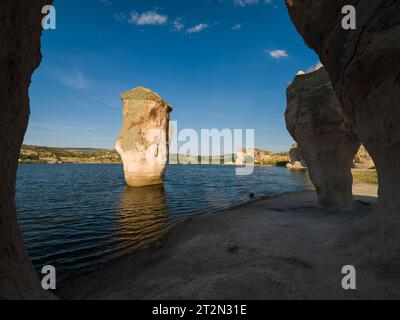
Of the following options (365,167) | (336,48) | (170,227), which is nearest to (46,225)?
(170,227)

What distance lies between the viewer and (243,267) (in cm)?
655

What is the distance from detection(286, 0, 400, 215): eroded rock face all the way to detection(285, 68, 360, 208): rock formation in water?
244 inches

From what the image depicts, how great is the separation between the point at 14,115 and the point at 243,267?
663 cm

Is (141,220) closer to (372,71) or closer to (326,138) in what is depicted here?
(326,138)

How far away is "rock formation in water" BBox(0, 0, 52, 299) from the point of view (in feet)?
11.5

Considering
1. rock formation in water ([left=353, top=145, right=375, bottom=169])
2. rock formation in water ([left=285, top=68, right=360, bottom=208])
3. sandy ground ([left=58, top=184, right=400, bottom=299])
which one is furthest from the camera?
rock formation in water ([left=353, top=145, right=375, bottom=169])

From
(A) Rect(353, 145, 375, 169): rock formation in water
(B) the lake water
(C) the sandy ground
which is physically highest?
(A) Rect(353, 145, 375, 169): rock formation in water

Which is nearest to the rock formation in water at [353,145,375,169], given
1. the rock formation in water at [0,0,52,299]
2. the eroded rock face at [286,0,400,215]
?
the eroded rock face at [286,0,400,215]

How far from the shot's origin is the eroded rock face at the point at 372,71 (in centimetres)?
616

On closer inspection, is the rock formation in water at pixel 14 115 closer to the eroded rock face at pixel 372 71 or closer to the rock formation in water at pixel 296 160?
the eroded rock face at pixel 372 71

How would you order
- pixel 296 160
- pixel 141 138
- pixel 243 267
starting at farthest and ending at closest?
pixel 296 160 → pixel 141 138 → pixel 243 267

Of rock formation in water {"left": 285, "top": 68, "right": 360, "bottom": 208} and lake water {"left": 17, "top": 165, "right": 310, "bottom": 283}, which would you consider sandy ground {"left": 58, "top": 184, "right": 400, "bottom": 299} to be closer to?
lake water {"left": 17, "top": 165, "right": 310, "bottom": 283}

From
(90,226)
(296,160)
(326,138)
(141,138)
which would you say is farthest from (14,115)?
(296,160)
